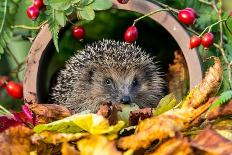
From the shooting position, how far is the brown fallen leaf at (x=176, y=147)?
1501 mm

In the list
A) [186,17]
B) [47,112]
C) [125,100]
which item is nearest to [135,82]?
[125,100]

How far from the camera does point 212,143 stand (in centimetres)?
149

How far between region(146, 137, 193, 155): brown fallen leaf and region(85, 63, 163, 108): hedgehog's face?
1.44 metres

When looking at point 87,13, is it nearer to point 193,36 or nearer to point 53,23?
point 53,23

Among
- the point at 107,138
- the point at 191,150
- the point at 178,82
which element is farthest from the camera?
the point at 178,82

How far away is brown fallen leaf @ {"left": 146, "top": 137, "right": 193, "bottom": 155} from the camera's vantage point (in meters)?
1.50

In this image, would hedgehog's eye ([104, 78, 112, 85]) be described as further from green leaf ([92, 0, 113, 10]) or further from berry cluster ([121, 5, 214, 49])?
green leaf ([92, 0, 113, 10])

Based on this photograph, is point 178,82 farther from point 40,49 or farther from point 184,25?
point 40,49

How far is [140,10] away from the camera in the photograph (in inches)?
100

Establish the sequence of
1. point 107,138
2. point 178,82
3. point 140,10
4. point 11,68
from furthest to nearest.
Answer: point 11,68 < point 178,82 < point 140,10 < point 107,138

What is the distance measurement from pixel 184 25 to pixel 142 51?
1.85 feet

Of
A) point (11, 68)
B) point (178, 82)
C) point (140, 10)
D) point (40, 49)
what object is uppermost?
point (140, 10)

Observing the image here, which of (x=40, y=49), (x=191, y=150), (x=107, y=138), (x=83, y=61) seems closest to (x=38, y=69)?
(x=40, y=49)

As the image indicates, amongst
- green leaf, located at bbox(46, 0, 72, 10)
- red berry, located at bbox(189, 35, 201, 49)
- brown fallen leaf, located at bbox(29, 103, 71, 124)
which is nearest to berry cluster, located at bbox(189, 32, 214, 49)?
red berry, located at bbox(189, 35, 201, 49)
